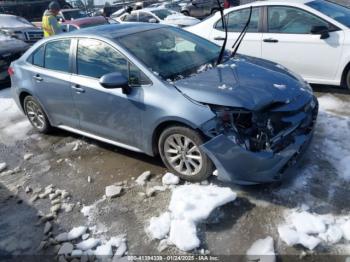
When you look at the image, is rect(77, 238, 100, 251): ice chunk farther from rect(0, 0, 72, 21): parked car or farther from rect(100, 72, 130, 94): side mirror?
rect(0, 0, 72, 21): parked car

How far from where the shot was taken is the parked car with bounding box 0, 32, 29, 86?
8.85 metres

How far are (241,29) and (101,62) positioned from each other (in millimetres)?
3201

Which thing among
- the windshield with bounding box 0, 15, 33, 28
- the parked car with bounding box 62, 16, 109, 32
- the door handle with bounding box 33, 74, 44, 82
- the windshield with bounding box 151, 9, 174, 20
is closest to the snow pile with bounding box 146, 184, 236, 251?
the door handle with bounding box 33, 74, 44, 82

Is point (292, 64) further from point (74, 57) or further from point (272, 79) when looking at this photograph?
point (74, 57)

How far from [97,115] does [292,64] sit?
11.3 feet

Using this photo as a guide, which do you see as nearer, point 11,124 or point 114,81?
point 114,81

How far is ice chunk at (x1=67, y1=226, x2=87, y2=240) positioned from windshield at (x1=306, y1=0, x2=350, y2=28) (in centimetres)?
485

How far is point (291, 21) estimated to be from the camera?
20.2 ft

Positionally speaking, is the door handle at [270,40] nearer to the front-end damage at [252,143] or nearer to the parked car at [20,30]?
the front-end damage at [252,143]

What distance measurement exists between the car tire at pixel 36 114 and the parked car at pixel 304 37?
3506 millimetres

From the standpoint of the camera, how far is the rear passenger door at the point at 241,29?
6502mm

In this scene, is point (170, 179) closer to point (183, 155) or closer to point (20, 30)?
point (183, 155)

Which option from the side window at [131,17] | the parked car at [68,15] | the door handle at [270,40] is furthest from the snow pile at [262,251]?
the parked car at [68,15]

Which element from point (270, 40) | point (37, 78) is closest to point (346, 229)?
point (270, 40)
